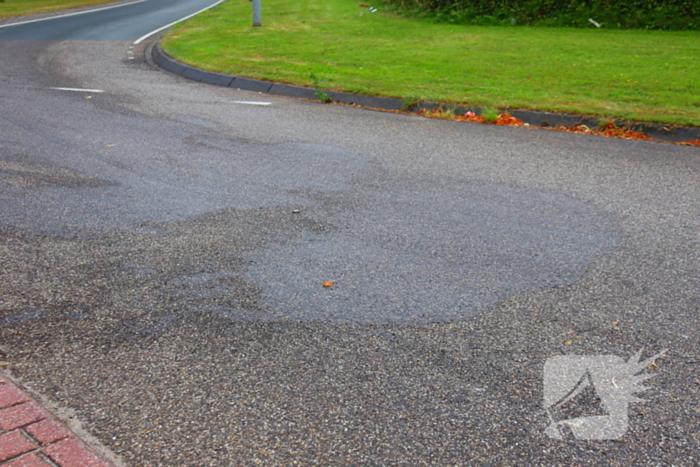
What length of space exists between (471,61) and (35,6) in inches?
987

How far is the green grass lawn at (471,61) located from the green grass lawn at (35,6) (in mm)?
10638

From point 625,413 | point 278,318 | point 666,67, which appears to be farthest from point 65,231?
point 666,67

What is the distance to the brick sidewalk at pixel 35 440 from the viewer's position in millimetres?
2451

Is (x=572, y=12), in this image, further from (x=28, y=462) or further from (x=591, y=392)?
(x=28, y=462)

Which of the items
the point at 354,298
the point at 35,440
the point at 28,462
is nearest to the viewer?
the point at 28,462

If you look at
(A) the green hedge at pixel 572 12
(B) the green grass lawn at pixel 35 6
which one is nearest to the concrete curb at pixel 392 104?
(A) the green hedge at pixel 572 12

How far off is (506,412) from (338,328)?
104cm

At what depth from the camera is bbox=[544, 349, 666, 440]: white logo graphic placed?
8.90 feet

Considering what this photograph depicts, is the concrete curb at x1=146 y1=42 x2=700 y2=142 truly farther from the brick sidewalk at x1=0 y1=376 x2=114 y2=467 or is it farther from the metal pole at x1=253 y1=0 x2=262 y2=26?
the brick sidewalk at x1=0 y1=376 x2=114 y2=467

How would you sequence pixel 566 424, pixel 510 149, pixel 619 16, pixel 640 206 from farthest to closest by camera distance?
1. pixel 619 16
2. pixel 510 149
3. pixel 640 206
4. pixel 566 424

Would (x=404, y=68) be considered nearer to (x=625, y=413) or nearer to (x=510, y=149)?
(x=510, y=149)

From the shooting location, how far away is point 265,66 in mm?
13320

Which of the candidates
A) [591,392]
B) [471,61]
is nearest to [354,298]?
[591,392]

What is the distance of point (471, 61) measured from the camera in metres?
13.7
